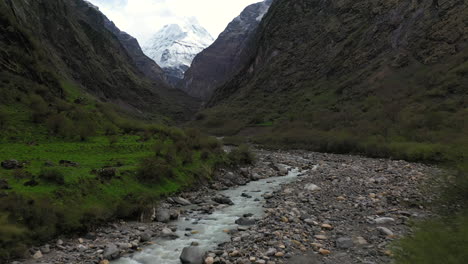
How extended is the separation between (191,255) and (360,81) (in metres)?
79.7

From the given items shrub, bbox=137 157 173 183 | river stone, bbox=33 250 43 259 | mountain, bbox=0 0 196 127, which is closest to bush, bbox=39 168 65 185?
shrub, bbox=137 157 173 183

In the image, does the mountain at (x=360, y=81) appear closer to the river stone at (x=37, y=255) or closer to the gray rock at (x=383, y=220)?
the gray rock at (x=383, y=220)

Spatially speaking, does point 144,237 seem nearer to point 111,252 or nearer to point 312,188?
point 111,252

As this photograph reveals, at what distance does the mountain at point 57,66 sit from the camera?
39906mm

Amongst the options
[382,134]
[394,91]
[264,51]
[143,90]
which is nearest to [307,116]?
[394,91]

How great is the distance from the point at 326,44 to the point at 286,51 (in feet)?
72.6

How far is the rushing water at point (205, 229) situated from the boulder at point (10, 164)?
36.2 feet

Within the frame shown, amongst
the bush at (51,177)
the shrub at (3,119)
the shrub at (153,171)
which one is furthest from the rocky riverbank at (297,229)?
the shrub at (3,119)

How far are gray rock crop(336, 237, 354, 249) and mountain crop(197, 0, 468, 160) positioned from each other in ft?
18.6

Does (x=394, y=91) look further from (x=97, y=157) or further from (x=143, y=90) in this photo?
(x=143, y=90)

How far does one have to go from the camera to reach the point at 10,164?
1823cm

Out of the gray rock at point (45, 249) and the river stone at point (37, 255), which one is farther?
the gray rock at point (45, 249)

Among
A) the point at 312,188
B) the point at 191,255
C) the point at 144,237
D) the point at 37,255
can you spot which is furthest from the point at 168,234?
the point at 312,188

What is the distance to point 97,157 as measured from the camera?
83.7 ft
